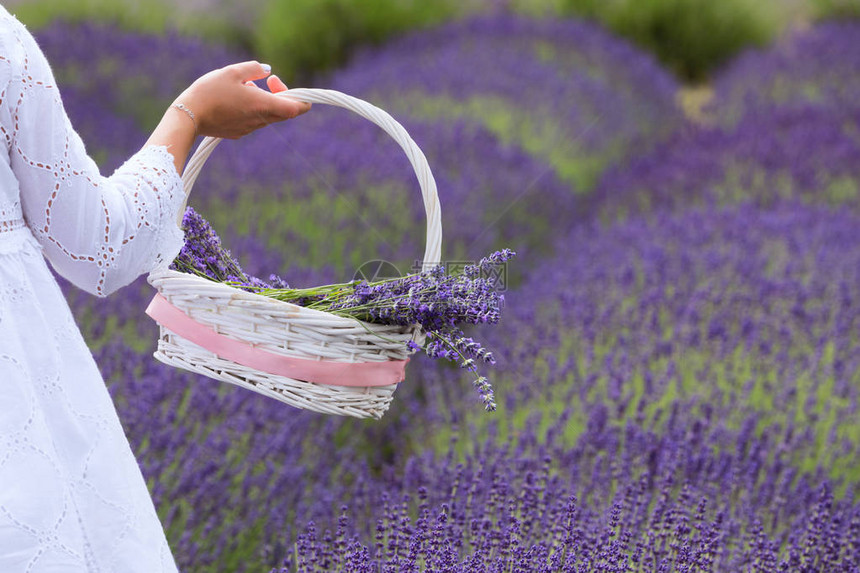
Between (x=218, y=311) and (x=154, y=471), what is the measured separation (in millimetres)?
795

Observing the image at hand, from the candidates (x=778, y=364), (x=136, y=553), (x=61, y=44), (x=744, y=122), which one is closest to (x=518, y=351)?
(x=778, y=364)

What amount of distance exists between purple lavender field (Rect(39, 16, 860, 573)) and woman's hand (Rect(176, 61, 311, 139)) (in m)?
0.75

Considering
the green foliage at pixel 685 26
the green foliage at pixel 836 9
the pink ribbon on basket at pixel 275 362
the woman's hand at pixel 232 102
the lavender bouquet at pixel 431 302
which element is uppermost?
the green foliage at pixel 836 9

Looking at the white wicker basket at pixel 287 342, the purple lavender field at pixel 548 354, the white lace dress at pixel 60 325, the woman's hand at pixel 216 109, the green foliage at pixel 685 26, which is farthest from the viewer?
the green foliage at pixel 685 26

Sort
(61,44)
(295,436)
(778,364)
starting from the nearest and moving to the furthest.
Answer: (295,436) → (778,364) → (61,44)

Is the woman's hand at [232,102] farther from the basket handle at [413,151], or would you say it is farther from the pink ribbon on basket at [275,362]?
the pink ribbon on basket at [275,362]

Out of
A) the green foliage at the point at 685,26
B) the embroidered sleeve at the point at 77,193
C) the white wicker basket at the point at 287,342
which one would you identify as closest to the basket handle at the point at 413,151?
the white wicker basket at the point at 287,342

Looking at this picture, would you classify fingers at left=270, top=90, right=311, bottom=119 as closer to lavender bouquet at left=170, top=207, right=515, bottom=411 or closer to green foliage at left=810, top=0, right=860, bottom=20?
lavender bouquet at left=170, top=207, right=515, bottom=411

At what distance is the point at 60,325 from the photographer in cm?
115

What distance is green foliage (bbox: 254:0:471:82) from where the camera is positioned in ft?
25.2

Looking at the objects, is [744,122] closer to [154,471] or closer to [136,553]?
[154,471]

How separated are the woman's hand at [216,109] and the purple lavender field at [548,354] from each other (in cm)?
75

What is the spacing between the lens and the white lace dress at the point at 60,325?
1.04 meters

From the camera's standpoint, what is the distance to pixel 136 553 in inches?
45.5
